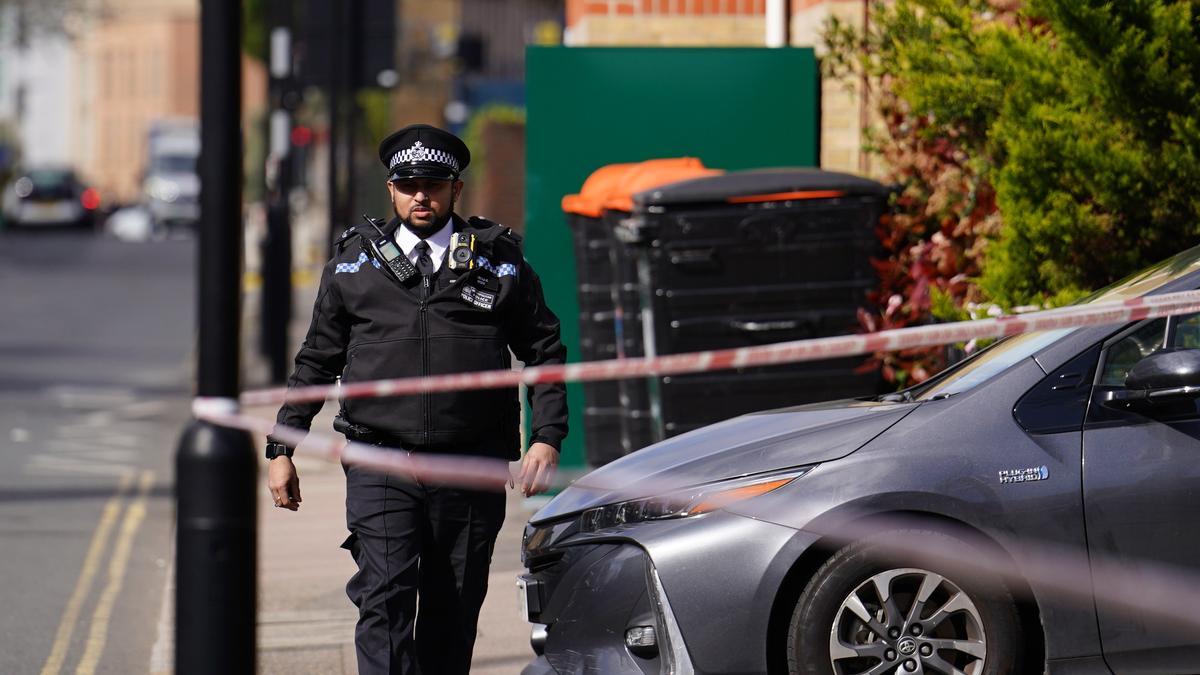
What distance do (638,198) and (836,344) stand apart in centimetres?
381

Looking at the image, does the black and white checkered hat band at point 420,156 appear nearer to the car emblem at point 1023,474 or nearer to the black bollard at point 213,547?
the black bollard at point 213,547

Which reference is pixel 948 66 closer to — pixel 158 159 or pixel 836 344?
pixel 836 344

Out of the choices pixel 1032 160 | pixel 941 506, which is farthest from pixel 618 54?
pixel 941 506

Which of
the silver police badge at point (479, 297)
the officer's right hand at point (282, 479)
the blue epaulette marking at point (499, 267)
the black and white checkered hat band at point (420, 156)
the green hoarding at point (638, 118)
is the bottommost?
the officer's right hand at point (282, 479)

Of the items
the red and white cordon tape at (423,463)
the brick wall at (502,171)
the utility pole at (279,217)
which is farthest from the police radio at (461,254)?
the brick wall at (502,171)

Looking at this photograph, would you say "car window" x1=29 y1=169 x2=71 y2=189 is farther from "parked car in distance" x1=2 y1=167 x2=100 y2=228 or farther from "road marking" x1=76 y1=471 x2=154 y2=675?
"road marking" x1=76 y1=471 x2=154 y2=675

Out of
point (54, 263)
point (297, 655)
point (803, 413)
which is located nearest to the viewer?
point (803, 413)

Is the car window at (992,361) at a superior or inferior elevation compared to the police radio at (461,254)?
inferior

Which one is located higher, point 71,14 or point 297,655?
point 71,14

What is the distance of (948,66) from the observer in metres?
8.05

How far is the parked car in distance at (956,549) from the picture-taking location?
5.22 metres

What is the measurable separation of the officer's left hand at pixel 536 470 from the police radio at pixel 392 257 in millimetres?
571

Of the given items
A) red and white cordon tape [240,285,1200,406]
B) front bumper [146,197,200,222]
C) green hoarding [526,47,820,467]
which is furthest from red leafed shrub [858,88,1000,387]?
front bumper [146,197,200,222]

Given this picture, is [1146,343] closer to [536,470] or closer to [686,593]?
[686,593]
